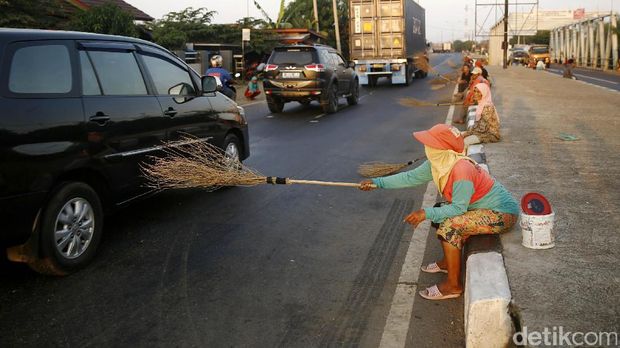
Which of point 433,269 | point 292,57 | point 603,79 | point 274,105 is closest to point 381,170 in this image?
point 433,269

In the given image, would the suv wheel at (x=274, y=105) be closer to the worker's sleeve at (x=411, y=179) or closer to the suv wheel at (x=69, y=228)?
the suv wheel at (x=69, y=228)

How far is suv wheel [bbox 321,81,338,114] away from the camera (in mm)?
15646

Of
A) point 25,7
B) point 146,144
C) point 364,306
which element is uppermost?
point 25,7

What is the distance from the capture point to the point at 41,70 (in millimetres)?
4109

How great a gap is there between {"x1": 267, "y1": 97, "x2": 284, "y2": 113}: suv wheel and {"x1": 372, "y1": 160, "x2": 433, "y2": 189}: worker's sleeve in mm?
11799

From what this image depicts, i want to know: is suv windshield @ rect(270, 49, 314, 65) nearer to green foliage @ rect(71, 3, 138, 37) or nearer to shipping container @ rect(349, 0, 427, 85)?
green foliage @ rect(71, 3, 138, 37)

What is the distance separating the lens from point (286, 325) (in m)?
3.44

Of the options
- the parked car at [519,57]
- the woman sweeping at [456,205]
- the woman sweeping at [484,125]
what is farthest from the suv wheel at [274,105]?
the parked car at [519,57]

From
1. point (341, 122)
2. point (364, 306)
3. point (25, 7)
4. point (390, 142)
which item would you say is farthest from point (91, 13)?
point (364, 306)

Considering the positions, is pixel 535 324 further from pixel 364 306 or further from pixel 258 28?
pixel 258 28

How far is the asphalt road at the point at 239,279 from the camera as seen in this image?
132 inches

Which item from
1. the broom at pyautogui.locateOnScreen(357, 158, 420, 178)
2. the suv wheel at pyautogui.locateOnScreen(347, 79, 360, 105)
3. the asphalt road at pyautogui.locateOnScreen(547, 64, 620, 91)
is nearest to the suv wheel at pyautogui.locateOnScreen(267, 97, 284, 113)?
the suv wheel at pyautogui.locateOnScreen(347, 79, 360, 105)

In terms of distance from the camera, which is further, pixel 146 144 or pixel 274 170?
pixel 274 170

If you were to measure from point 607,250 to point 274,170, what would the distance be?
4812 mm
